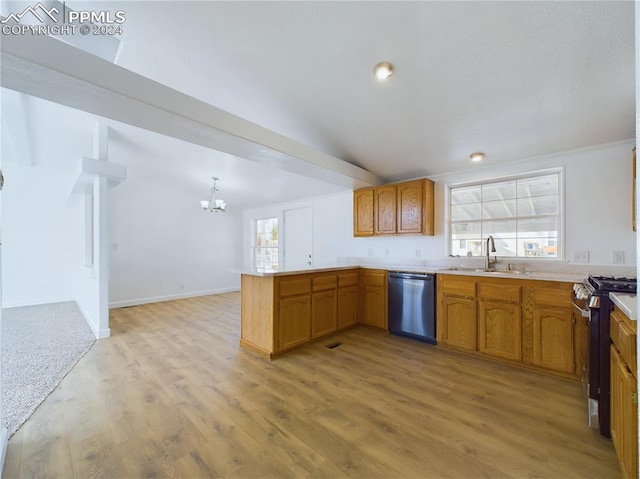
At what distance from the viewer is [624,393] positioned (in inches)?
52.2

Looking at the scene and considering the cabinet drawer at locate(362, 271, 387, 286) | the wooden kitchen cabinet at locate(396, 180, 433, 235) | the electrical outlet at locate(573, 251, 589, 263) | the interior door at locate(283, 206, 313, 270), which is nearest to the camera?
the electrical outlet at locate(573, 251, 589, 263)

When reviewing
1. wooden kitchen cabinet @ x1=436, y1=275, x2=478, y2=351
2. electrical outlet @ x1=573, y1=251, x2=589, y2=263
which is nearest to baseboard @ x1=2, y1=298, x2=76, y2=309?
wooden kitchen cabinet @ x1=436, y1=275, x2=478, y2=351

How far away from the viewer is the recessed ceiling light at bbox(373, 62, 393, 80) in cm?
230

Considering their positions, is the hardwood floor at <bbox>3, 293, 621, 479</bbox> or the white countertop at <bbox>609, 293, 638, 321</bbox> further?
the hardwood floor at <bbox>3, 293, 621, 479</bbox>

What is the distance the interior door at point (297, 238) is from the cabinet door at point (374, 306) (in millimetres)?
1918

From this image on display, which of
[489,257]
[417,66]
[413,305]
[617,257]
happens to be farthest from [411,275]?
[417,66]

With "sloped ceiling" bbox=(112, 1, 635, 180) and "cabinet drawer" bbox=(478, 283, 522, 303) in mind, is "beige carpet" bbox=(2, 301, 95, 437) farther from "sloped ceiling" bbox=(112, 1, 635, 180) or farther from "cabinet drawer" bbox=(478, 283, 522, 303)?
"cabinet drawer" bbox=(478, 283, 522, 303)

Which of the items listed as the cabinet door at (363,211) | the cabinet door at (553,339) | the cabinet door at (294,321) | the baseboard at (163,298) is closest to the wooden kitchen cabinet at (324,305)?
the cabinet door at (294,321)

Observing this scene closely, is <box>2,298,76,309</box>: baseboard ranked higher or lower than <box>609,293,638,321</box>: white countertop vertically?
lower

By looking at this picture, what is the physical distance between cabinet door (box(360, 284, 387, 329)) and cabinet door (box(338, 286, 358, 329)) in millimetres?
127

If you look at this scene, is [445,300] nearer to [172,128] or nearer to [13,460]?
[172,128]

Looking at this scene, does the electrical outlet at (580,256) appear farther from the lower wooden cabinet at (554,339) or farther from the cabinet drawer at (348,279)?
the cabinet drawer at (348,279)

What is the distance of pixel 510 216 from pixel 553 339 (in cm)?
151

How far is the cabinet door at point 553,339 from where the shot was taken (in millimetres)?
2443
